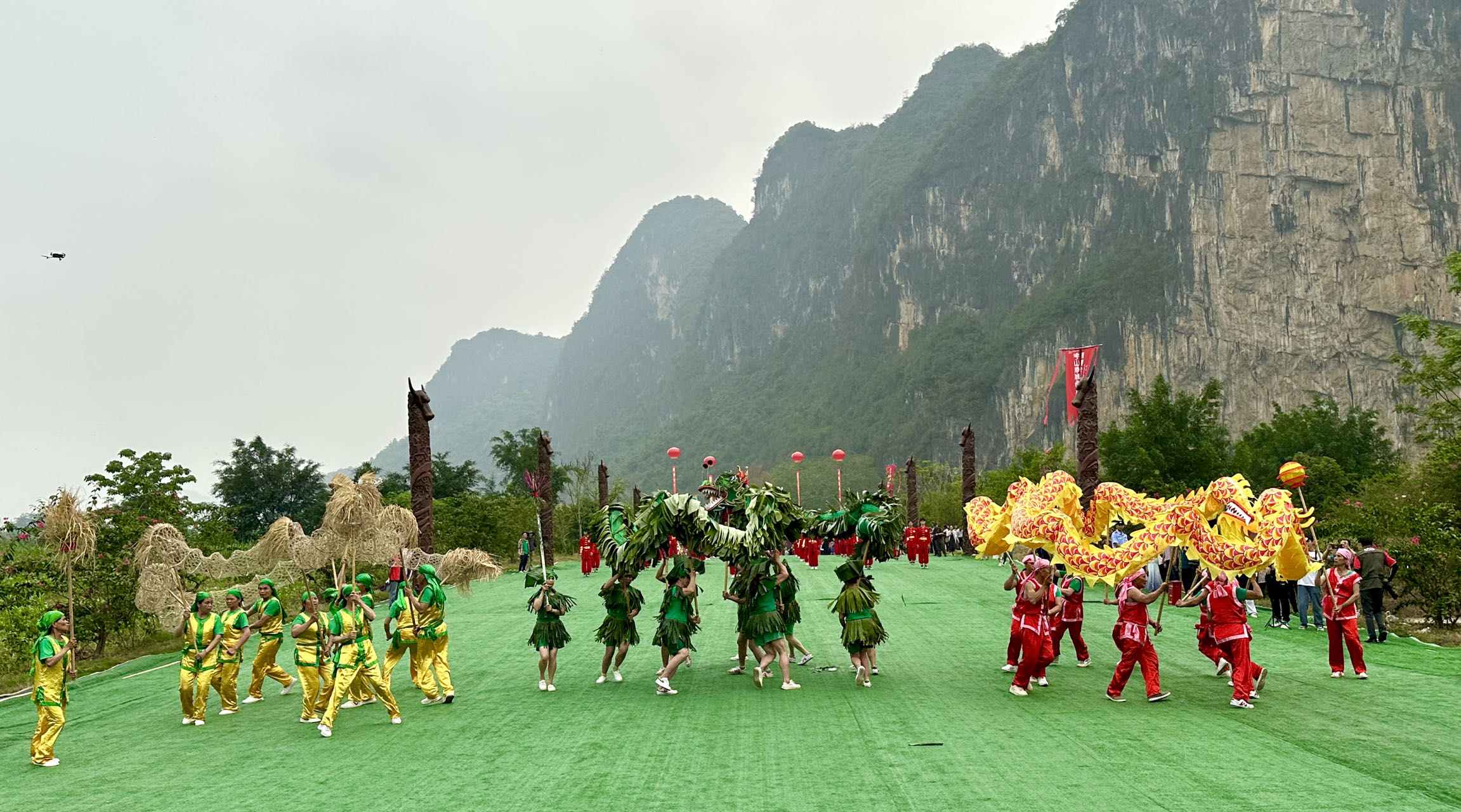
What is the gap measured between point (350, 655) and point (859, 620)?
509cm

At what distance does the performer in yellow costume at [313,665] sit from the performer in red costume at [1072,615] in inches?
300

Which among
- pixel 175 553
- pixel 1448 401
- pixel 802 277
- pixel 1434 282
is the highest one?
Result: pixel 802 277

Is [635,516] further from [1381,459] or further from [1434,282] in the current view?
[1434,282]

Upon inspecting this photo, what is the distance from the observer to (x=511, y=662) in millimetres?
12680

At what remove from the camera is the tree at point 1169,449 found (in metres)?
Result: 32.2

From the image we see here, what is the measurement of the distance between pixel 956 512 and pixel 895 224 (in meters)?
120

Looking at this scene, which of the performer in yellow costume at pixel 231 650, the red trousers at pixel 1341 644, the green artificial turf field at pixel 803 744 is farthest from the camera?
the red trousers at pixel 1341 644

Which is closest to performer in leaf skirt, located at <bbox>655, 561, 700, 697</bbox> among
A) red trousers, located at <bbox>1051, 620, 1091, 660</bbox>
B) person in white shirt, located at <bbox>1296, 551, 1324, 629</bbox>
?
red trousers, located at <bbox>1051, 620, 1091, 660</bbox>

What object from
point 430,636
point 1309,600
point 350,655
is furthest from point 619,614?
point 1309,600

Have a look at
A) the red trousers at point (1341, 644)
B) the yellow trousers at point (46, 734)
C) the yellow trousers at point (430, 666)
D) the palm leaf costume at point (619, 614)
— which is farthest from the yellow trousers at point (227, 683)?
the red trousers at point (1341, 644)

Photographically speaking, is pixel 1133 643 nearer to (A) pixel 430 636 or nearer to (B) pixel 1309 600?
(A) pixel 430 636

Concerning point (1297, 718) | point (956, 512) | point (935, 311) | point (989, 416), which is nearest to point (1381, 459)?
point (956, 512)

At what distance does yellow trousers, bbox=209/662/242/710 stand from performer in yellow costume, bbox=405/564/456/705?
179 centimetres

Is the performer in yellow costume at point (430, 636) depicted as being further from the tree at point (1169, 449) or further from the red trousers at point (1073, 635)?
the tree at point (1169, 449)
